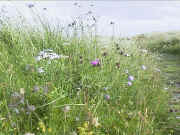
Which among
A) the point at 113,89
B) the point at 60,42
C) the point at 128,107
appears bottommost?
the point at 128,107

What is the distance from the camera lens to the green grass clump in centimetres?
228

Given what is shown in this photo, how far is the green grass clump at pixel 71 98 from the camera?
228cm

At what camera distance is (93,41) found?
480 cm

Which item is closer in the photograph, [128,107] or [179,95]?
[128,107]

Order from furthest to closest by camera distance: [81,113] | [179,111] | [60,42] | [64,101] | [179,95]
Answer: [60,42]
[179,95]
[179,111]
[64,101]
[81,113]

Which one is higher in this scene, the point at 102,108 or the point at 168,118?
the point at 102,108

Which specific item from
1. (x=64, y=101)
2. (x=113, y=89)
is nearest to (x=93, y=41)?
(x=113, y=89)

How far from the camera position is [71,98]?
3.17 metres

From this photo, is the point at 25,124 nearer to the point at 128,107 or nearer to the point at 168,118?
the point at 128,107

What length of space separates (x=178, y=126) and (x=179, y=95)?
1.41m

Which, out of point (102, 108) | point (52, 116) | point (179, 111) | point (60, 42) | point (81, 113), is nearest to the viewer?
point (52, 116)

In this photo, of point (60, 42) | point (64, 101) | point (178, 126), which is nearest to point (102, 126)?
point (64, 101)

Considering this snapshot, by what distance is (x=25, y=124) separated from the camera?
240 centimetres

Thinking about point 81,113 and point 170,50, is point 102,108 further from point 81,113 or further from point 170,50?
point 170,50
